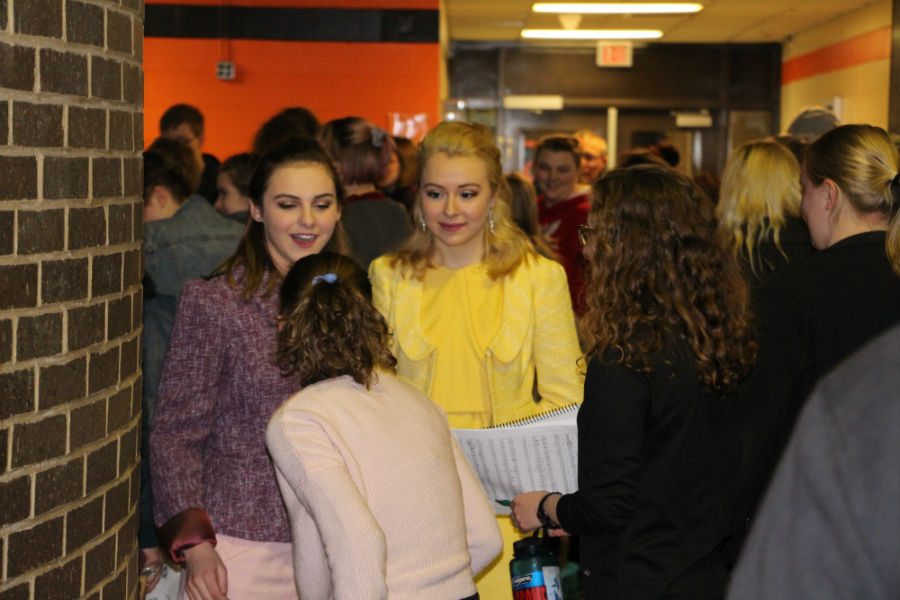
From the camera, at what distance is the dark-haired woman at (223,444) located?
2.41m

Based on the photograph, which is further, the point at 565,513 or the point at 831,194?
the point at 831,194

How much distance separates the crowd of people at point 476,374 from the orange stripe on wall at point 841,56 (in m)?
7.57

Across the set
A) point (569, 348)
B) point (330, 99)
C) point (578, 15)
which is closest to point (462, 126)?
point (569, 348)

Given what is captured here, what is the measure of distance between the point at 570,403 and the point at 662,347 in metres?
0.60

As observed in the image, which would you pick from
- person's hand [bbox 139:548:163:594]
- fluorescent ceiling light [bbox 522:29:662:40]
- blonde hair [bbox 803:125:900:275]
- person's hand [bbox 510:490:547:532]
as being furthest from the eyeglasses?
fluorescent ceiling light [bbox 522:29:662:40]

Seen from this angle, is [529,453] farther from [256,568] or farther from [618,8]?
[618,8]

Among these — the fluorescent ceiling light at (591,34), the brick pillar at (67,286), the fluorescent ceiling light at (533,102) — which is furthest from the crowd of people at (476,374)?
the fluorescent ceiling light at (533,102)

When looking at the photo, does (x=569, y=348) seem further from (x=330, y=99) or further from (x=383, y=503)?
(x=330, y=99)

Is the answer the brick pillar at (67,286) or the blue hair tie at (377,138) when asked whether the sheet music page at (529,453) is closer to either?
the brick pillar at (67,286)

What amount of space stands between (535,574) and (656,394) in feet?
1.64

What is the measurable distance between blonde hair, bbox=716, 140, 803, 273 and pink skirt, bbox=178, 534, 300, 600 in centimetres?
216

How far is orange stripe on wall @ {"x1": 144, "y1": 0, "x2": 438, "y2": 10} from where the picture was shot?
997 centimetres

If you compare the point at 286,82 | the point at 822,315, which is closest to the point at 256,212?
the point at 822,315

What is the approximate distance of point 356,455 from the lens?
2139 mm
